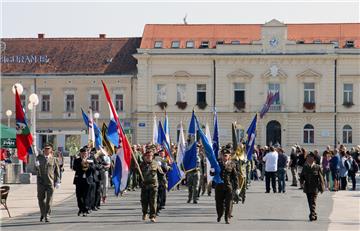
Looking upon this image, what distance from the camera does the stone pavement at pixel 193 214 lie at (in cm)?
2102

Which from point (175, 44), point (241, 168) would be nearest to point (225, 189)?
point (241, 168)

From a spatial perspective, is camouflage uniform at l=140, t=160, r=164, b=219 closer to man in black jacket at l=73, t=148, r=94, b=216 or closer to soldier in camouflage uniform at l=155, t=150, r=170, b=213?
soldier in camouflage uniform at l=155, t=150, r=170, b=213

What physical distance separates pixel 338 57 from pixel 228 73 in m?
8.40

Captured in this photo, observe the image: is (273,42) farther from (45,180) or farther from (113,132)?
(45,180)

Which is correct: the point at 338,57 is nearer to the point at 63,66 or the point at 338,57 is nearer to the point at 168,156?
the point at 63,66

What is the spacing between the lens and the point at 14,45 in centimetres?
8131

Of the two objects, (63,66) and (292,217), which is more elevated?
(63,66)

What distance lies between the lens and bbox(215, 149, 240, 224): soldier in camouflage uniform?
861 inches

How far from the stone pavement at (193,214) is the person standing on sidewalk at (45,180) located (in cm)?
38

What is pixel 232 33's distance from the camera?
7856cm

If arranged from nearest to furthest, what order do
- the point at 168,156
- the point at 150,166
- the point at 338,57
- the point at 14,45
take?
1. the point at 150,166
2. the point at 168,156
3. the point at 338,57
4. the point at 14,45

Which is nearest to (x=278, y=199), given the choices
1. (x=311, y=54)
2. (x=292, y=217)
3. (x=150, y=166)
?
(x=292, y=217)

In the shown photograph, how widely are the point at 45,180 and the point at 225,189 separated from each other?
4.05 meters

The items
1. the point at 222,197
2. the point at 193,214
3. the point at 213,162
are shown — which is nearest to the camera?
the point at 222,197
